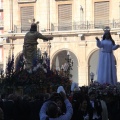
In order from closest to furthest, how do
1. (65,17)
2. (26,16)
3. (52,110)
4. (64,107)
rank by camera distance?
(52,110) < (64,107) < (65,17) < (26,16)

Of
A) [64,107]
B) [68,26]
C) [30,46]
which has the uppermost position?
[68,26]

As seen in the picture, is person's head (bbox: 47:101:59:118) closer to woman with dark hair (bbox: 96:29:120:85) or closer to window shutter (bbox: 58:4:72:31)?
woman with dark hair (bbox: 96:29:120:85)

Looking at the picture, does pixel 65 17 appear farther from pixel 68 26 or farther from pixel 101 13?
pixel 101 13

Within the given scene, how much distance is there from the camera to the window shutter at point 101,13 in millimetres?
41344

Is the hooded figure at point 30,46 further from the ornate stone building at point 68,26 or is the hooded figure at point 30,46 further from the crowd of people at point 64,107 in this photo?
the ornate stone building at point 68,26

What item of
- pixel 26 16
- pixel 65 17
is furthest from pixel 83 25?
pixel 26 16

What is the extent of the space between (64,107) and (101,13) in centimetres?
3370

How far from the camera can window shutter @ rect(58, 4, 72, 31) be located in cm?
4227

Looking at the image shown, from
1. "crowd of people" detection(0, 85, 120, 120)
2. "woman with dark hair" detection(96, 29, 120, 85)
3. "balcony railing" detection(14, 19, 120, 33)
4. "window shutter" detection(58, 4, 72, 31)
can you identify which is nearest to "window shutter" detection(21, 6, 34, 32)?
"balcony railing" detection(14, 19, 120, 33)

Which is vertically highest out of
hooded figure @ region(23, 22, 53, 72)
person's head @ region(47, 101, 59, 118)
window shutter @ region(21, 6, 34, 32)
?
window shutter @ region(21, 6, 34, 32)

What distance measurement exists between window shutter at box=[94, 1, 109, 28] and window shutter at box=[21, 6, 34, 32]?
19.4 ft

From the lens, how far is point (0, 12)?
150 feet

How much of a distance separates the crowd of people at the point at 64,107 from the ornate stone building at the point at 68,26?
27.9 metres

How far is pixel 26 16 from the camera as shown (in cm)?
4419
